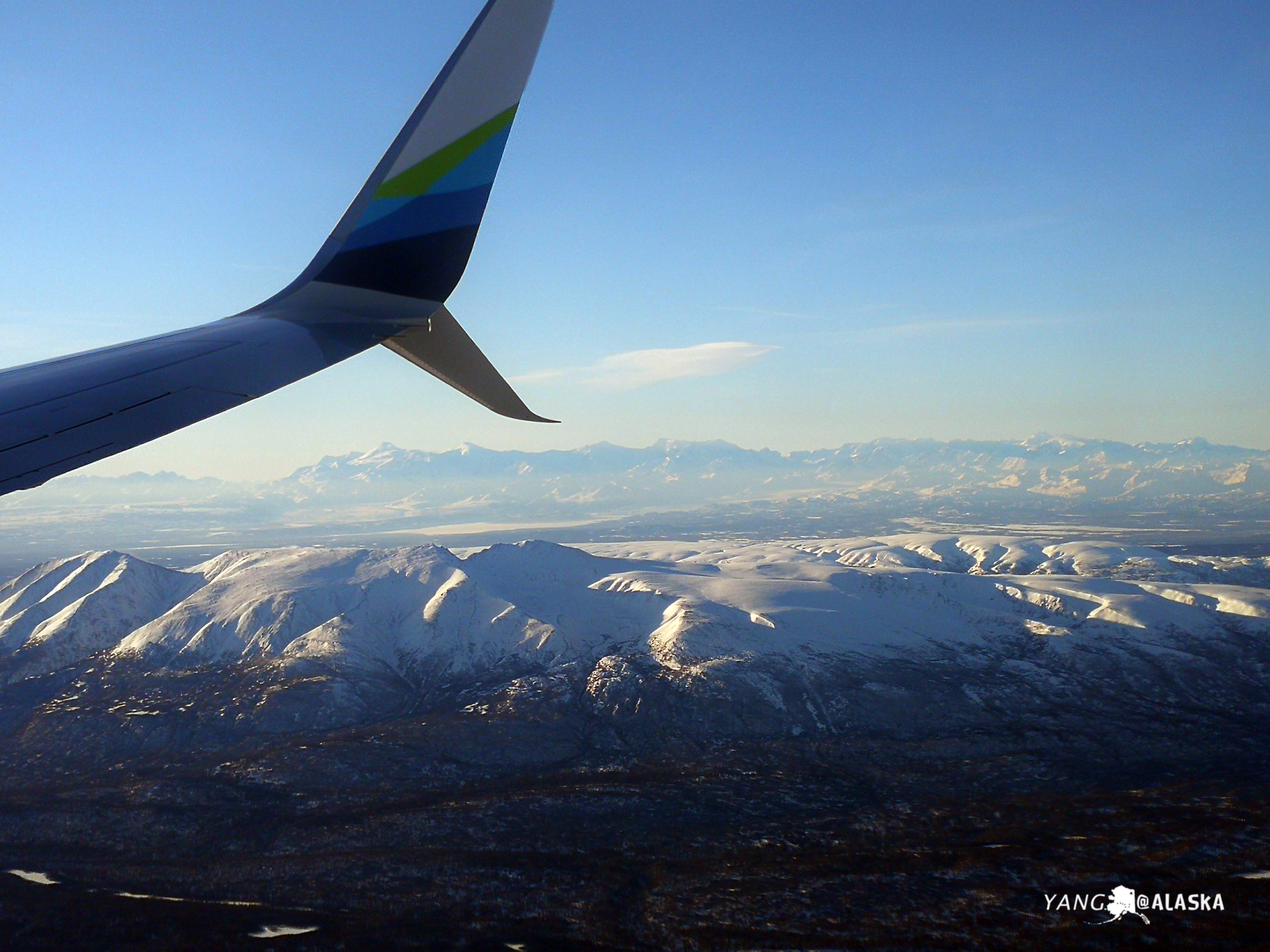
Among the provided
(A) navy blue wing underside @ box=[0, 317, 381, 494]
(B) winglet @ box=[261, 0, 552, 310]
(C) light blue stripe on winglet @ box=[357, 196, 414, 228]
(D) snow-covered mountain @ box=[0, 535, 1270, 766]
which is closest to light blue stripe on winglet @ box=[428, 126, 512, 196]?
(B) winglet @ box=[261, 0, 552, 310]

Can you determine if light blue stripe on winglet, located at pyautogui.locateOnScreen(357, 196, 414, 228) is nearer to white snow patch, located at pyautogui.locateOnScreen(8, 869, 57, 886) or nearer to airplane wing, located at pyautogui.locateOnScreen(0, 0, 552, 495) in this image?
airplane wing, located at pyautogui.locateOnScreen(0, 0, 552, 495)

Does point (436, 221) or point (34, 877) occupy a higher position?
point (436, 221)

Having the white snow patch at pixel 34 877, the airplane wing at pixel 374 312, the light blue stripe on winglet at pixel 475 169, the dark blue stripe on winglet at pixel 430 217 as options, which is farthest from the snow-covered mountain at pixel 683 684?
the light blue stripe on winglet at pixel 475 169

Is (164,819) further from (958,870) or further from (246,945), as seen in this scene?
(958,870)

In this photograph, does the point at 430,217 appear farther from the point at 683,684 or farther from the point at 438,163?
the point at 683,684

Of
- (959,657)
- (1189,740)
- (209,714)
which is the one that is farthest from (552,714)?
(1189,740)

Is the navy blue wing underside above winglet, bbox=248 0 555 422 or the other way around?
the other way around

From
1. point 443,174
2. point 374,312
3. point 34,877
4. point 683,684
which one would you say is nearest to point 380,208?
point 443,174
